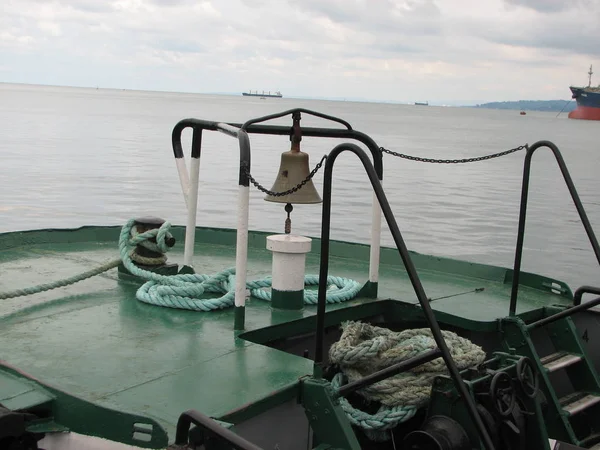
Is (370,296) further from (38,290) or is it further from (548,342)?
(38,290)

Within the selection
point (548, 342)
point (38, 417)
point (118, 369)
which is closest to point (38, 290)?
point (118, 369)

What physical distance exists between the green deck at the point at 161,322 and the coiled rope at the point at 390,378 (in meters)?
0.30

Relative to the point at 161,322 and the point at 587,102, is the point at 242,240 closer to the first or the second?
the point at 161,322

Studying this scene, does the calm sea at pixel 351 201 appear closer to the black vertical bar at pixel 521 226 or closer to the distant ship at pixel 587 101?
the black vertical bar at pixel 521 226

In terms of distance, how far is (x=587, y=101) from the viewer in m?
108

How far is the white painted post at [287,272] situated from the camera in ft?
15.0

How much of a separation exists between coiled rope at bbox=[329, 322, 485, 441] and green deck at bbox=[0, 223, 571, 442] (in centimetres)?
30

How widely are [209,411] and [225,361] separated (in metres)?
0.65

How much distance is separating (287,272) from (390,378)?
1.10 metres

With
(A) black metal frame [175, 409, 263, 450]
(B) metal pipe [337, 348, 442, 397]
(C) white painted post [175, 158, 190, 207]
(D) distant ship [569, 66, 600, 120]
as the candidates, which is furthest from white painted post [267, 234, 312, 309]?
(D) distant ship [569, 66, 600, 120]

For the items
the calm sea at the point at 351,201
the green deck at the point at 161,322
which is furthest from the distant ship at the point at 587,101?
the green deck at the point at 161,322

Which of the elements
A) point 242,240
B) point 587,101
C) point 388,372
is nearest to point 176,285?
point 242,240

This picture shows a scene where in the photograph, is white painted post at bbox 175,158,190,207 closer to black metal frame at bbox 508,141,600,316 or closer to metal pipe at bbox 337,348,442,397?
black metal frame at bbox 508,141,600,316

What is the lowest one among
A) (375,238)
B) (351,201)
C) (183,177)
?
(351,201)
